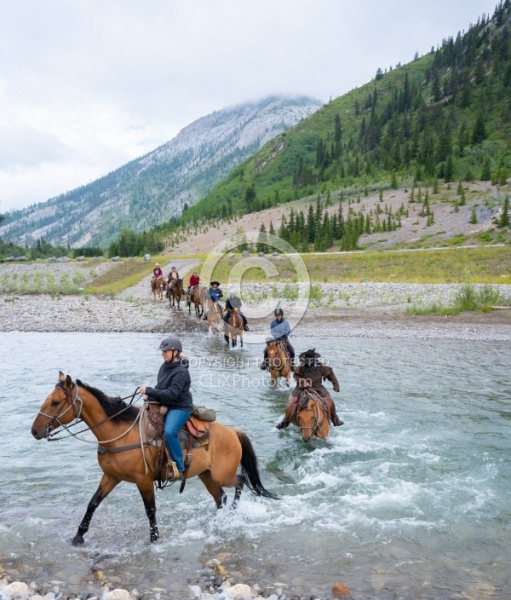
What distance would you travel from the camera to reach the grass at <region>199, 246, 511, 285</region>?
4497 centimetres

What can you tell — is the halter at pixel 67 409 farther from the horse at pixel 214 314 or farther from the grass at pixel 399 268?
the grass at pixel 399 268

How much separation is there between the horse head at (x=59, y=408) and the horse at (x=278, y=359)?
30.6 ft

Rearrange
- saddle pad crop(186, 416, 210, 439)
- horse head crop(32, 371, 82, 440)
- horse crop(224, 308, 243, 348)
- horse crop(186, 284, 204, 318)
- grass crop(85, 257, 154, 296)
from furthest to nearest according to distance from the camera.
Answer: grass crop(85, 257, 154, 296) → horse crop(186, 284, 204, 318) → horse crop(224, 308, 243, 348) → saddle pad crop(186, 416, 210, 439) → horse head crop(32, 371, 82, 440)

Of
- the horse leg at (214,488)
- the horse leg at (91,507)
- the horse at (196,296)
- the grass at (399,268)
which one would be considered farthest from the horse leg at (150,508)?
the grass at (399,268)

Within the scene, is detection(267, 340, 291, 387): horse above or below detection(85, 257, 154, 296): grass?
below

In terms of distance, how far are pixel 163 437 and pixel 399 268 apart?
46287 mm

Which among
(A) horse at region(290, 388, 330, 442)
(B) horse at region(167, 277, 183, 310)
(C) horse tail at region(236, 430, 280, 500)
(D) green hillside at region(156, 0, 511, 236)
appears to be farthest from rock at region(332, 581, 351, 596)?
(D) green hillside at region(156, 0, 511, 236)

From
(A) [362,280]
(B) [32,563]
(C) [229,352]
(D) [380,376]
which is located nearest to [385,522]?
(B) [32,563]

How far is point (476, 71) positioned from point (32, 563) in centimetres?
19275

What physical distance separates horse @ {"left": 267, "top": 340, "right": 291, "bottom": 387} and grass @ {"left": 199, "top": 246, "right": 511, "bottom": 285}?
28.9 meters

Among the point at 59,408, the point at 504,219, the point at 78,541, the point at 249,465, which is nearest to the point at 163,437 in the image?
the point at 59,408

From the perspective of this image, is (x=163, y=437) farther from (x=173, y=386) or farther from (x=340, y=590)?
(x=340, y=590)

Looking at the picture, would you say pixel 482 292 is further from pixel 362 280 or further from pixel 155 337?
pixel 155 337

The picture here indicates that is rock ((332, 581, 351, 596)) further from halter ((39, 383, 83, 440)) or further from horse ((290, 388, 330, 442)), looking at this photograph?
horse ((290, 388, 330, 442))
